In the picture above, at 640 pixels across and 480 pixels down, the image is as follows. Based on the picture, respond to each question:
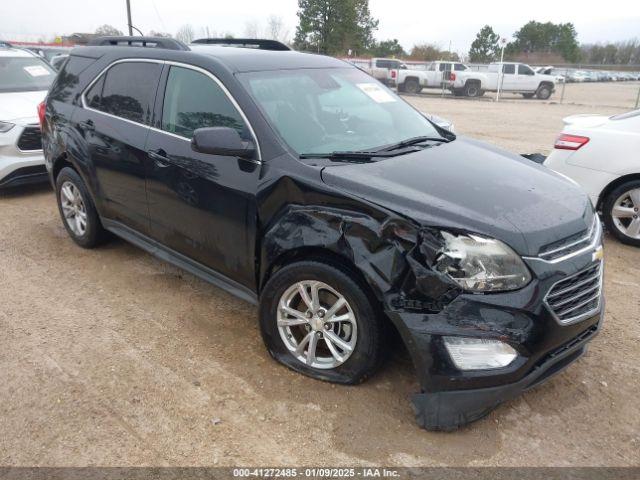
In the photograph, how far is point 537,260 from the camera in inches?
95.3

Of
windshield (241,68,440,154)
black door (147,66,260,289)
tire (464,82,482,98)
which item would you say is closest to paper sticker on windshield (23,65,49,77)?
black door (147,66,260,289)

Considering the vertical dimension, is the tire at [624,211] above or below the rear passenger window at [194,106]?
below

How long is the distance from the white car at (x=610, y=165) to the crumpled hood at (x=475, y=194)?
7.37 feet

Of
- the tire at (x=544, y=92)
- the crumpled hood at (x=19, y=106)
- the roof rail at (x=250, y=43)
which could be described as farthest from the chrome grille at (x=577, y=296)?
the tire at (x=544, y=92)

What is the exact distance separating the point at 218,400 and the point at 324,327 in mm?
706

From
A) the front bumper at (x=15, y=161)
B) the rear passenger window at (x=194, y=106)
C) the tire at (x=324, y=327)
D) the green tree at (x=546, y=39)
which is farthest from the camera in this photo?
the green tree at (x=546, y=39)

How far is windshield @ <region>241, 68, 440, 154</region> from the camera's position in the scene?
3.18 meters

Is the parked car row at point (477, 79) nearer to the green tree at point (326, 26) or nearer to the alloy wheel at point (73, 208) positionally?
the alloy wheel at point (73, 208)

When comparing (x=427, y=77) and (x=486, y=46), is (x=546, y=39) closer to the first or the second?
(x=486, y=46)

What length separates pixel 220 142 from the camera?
295 centimetres

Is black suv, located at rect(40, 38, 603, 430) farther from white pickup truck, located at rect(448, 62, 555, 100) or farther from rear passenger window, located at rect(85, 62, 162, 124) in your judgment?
white pickup truck, located at rect(448, 62, 555, 100)

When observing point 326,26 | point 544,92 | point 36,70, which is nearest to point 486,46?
point 326,26

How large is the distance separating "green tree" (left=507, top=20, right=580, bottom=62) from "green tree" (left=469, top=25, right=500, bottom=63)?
38.8 ft

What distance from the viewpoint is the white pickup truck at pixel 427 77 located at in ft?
91.1
